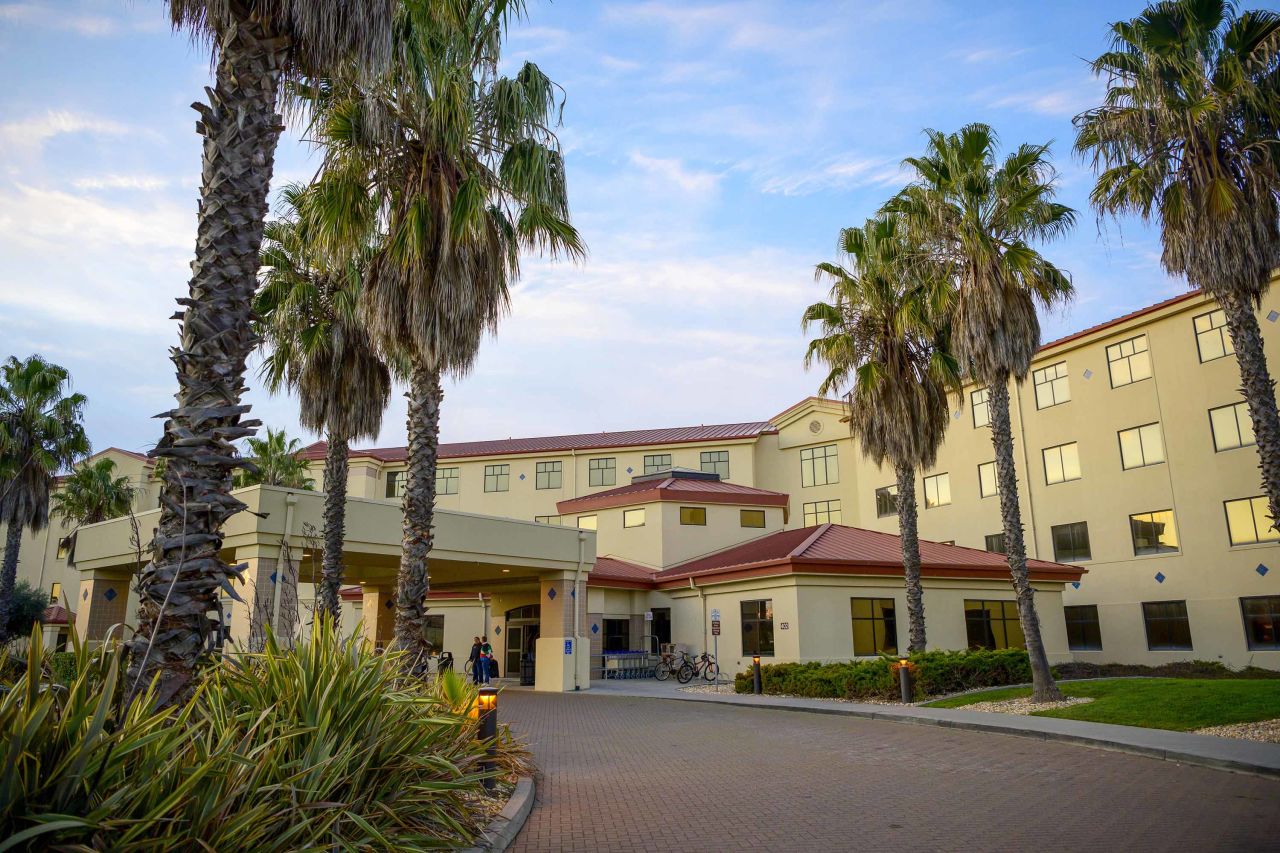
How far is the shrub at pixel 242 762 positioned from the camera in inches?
142

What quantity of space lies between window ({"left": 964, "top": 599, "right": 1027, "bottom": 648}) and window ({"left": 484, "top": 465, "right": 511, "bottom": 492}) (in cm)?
2883

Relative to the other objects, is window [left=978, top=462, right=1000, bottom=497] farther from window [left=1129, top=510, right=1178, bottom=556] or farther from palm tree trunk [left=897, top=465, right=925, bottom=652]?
palm tree trunk [left=897, top=465, right=925, bottom=652]

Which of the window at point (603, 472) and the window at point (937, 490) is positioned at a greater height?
the window at point (603, 472)

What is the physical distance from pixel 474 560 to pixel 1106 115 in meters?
19.5

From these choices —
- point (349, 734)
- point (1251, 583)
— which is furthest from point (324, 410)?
point (1251, 583)

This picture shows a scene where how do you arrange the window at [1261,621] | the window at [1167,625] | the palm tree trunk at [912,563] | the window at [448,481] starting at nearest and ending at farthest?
the palm tree trunk at [912,563] < the window at [1261,621] < the window at [1167,625] < the window at [448,481]

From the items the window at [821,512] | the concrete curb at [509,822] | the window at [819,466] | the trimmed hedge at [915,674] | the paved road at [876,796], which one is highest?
the window at [819,466]

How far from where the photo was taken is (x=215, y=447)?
255 inches

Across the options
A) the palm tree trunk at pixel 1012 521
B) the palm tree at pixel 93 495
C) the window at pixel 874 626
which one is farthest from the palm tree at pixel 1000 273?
the palm tree at pixel 93 495

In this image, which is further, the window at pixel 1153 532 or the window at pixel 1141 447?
the window at pixel 1141 447

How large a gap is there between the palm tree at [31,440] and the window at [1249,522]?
39.8 meters

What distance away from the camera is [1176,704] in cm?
1542

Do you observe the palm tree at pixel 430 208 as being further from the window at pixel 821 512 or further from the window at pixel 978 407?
the window at pixel 821 512

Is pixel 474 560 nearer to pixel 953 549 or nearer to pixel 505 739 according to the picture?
pixel 505 739
